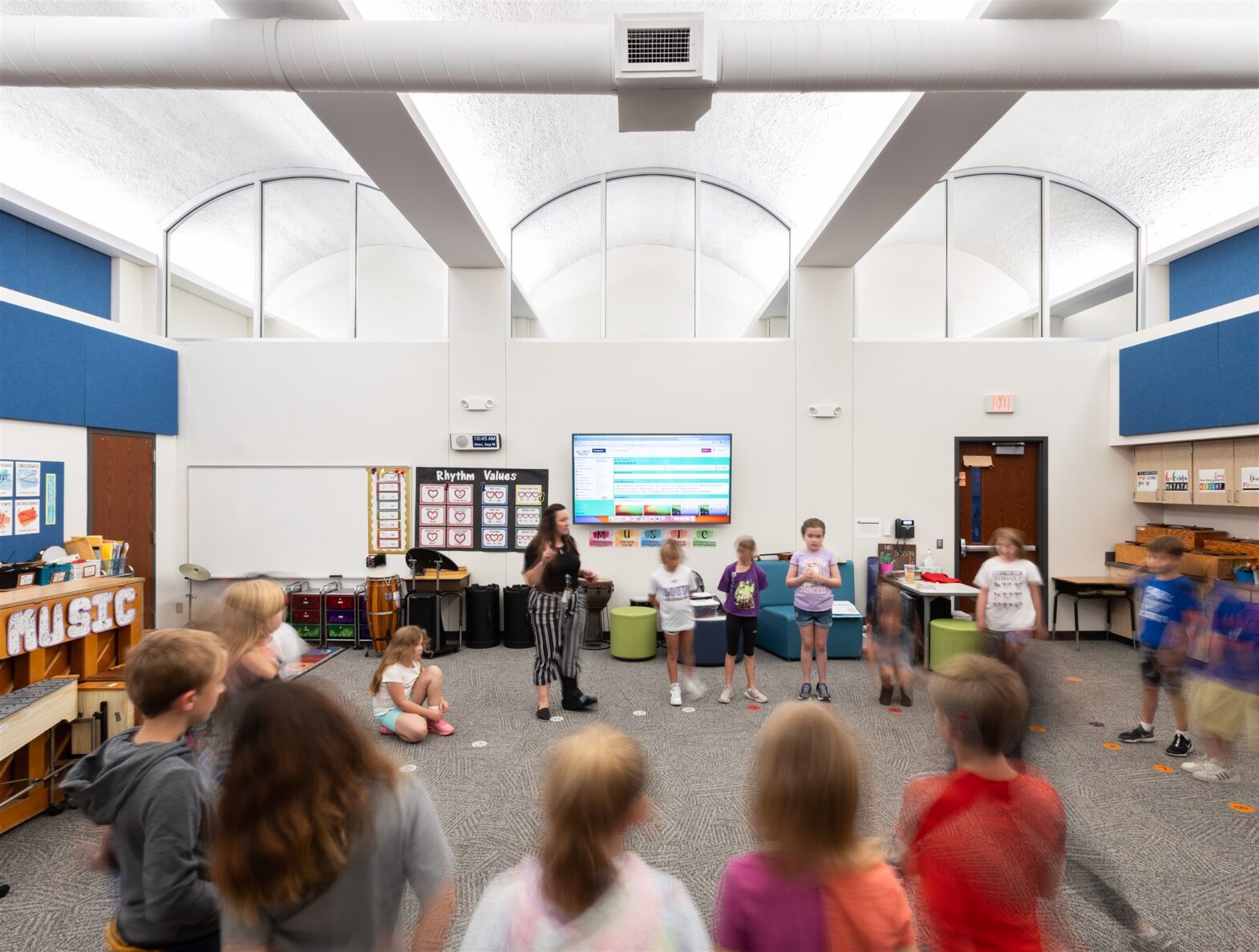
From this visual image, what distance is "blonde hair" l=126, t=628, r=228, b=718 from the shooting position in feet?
4.57

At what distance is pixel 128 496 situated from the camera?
593cm

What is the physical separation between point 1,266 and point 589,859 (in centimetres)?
739

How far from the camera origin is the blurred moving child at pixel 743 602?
444 centimetres

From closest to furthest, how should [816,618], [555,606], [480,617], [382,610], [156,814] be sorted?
[156,814], [555,606], [816,618], [382,610], [480,617]

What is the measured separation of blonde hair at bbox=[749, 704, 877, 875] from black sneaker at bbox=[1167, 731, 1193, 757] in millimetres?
3932

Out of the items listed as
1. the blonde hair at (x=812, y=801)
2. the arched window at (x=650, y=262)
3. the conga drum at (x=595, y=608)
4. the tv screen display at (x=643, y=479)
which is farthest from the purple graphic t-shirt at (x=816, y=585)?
the blonde hair at (x=812, y=801)

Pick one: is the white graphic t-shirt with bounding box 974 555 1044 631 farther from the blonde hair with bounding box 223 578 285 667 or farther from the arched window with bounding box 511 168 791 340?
the blonde hair with bounding box 223 578 285 667

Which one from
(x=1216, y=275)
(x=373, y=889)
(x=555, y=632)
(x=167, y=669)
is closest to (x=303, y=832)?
(x=373, y=889)

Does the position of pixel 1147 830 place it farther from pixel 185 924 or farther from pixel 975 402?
pixel 975 402

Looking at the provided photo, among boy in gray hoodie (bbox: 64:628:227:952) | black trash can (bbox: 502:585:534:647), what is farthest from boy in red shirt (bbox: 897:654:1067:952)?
black trash can (bbox: 502:585:534:647)

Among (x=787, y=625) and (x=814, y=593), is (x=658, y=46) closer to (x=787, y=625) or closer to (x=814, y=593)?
(x=814, y=593)

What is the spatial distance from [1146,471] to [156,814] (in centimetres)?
803

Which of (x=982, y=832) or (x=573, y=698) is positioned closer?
(x=982, y=832)

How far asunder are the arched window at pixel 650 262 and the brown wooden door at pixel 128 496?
392 cm
